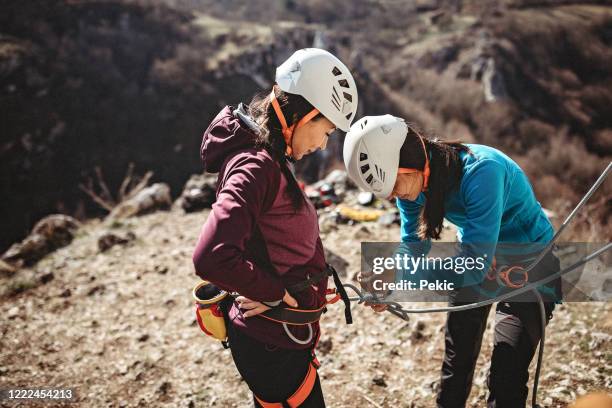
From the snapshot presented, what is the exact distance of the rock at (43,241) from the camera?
6.39 meters

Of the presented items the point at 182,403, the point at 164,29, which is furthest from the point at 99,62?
the point at 182,403

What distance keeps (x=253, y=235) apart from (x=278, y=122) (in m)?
0.46

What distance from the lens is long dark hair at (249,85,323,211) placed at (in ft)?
5.00

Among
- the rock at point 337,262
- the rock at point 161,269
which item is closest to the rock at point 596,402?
the rock at point 337,262

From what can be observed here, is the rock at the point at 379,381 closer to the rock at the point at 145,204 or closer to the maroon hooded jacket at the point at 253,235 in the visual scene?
the maroon hooded jacket at the point at 253,235

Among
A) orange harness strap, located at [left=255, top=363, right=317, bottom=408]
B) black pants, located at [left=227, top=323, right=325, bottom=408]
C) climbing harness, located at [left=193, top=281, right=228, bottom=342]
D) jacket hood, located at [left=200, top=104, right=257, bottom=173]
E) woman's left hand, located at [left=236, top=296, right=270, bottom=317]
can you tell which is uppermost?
jacket hood, located at [left=200, top=104, right=257, bottom=173]

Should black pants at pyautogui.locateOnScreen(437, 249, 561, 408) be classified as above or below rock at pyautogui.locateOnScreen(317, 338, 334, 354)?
above

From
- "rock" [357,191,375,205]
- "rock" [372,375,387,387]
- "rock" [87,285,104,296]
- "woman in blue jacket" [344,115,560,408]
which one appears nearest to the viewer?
"woman in blue jacket" [344,115,560,408]

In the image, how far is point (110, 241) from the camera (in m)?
6.45

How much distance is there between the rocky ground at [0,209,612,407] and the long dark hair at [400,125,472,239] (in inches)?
65.6

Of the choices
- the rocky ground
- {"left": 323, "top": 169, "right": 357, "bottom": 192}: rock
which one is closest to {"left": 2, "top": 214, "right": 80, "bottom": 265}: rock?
the rocky ground

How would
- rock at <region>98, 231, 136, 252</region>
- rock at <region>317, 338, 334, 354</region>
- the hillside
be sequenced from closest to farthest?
rock at <region>317, 338, 334, 354</region>
rock at <region>98, 231, 136, 252</region>
the hillside

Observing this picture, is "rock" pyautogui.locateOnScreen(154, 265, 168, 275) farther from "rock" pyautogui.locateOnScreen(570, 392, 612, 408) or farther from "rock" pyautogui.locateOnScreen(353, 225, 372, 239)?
"rock" pyautogui.locateOnScreen(570, 392, 612, 408)

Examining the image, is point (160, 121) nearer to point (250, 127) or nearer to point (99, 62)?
point (99, 62)
